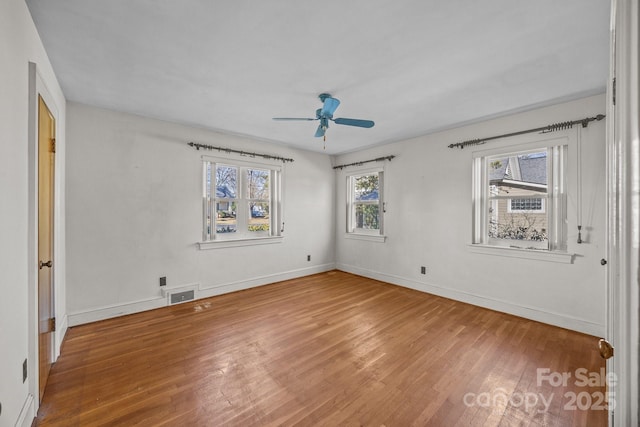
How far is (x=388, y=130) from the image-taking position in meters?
3.99

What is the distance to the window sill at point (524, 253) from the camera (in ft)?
9.75

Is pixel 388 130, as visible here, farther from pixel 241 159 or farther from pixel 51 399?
pixel 51 399

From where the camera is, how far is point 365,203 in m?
5.27

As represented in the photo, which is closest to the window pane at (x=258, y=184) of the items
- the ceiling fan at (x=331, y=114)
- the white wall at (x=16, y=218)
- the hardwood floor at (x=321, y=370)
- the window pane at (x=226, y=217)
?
the window pane at (x=226, y=217)

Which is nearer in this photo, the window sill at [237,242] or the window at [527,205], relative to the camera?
the window at [527,205]

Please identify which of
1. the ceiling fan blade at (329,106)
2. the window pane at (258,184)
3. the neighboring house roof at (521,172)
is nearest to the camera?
the ceiling fan blade at (329,106)

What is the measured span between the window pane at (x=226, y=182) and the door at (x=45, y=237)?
6.62 feet

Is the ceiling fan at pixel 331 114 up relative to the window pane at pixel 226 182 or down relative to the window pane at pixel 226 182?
up

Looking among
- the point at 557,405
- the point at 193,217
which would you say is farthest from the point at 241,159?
the point at 557,405

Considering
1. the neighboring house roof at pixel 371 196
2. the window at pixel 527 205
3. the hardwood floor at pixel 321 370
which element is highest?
the neighboring house roof at pixel 371 196

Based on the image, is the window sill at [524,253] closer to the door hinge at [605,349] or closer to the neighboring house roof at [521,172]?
the neighboring house roof at [521,172]

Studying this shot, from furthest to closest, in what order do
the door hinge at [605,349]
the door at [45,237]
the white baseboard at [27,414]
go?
the door at [45,237] → the white baseboard at [27,414] → the door hinge at [605,349]

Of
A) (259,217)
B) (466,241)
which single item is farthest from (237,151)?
(466,241)

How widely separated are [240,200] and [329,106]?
8.00 feet
